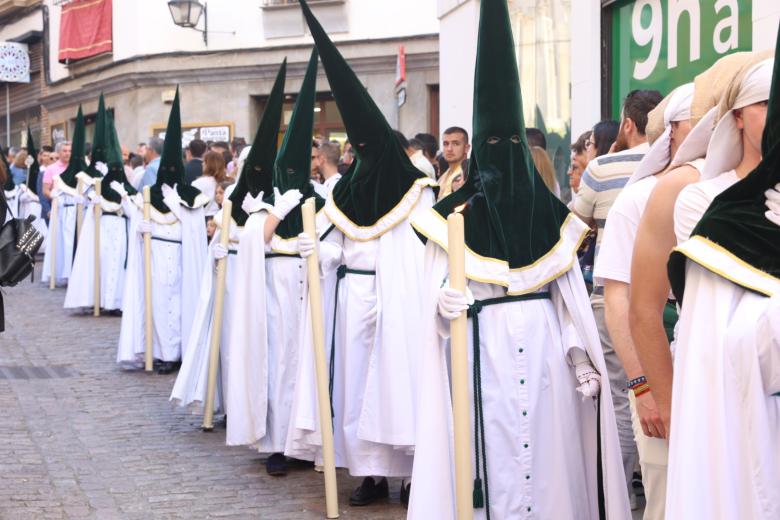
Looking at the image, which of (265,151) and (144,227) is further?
(144,227)

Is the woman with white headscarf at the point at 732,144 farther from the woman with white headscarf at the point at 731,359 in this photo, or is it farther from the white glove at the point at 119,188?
the white glove at the point at 119,188

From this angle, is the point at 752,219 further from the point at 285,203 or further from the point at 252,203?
the point at 252,203

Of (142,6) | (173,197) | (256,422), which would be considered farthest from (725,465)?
(142,6)

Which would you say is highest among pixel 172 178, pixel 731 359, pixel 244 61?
pixel 244 61

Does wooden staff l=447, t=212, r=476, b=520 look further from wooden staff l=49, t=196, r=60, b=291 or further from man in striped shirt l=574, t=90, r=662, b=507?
wooden staff l=49, t=196, r=60, b=291

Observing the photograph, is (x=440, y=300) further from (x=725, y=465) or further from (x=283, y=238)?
(x=283, y=238)

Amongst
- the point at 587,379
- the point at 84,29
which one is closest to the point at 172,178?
the point at 587,379

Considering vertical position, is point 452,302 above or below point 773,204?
below

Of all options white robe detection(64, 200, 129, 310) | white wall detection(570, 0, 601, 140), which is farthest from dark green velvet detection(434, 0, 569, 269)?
white robe detection(64, 200, 129, 310)

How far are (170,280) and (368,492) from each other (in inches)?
212

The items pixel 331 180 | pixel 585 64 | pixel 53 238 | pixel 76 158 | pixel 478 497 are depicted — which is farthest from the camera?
pixel 53 238

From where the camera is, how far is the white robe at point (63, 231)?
17953 mm

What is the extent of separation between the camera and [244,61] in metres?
23.7

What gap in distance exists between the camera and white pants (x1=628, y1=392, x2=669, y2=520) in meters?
4.04
